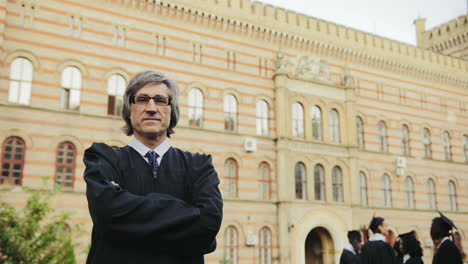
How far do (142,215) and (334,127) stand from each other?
23235mm

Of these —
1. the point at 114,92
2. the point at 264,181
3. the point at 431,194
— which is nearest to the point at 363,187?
the point at 431,194

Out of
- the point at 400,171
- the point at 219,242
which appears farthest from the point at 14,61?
the point at 400,171

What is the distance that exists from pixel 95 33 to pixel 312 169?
494 inches

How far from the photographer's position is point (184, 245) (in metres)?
2.36

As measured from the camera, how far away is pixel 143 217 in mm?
2299

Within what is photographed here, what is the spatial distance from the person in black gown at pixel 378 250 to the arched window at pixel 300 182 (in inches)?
503

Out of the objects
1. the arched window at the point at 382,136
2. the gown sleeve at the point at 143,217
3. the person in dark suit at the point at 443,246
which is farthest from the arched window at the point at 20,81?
the arched window at the point at 382,136

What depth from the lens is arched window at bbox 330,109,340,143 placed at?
24.6 metres

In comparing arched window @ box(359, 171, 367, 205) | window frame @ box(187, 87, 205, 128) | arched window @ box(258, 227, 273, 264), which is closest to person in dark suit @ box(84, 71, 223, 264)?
window frame @ box(187, 87, 205, 128)

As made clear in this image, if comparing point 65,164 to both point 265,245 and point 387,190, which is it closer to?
point 265,245

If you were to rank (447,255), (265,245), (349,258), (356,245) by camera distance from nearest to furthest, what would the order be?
(447,255)
(349,258)
(356,245)
(265,245)

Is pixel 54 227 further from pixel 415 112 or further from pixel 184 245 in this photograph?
pixel 415 112

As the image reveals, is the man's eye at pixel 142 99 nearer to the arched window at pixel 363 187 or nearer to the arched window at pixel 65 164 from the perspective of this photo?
the arched window at pixel 65 164

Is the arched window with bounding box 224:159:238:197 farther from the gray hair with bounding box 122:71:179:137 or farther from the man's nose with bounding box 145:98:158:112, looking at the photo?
the man's nose with bounding box 145:98:158:112
